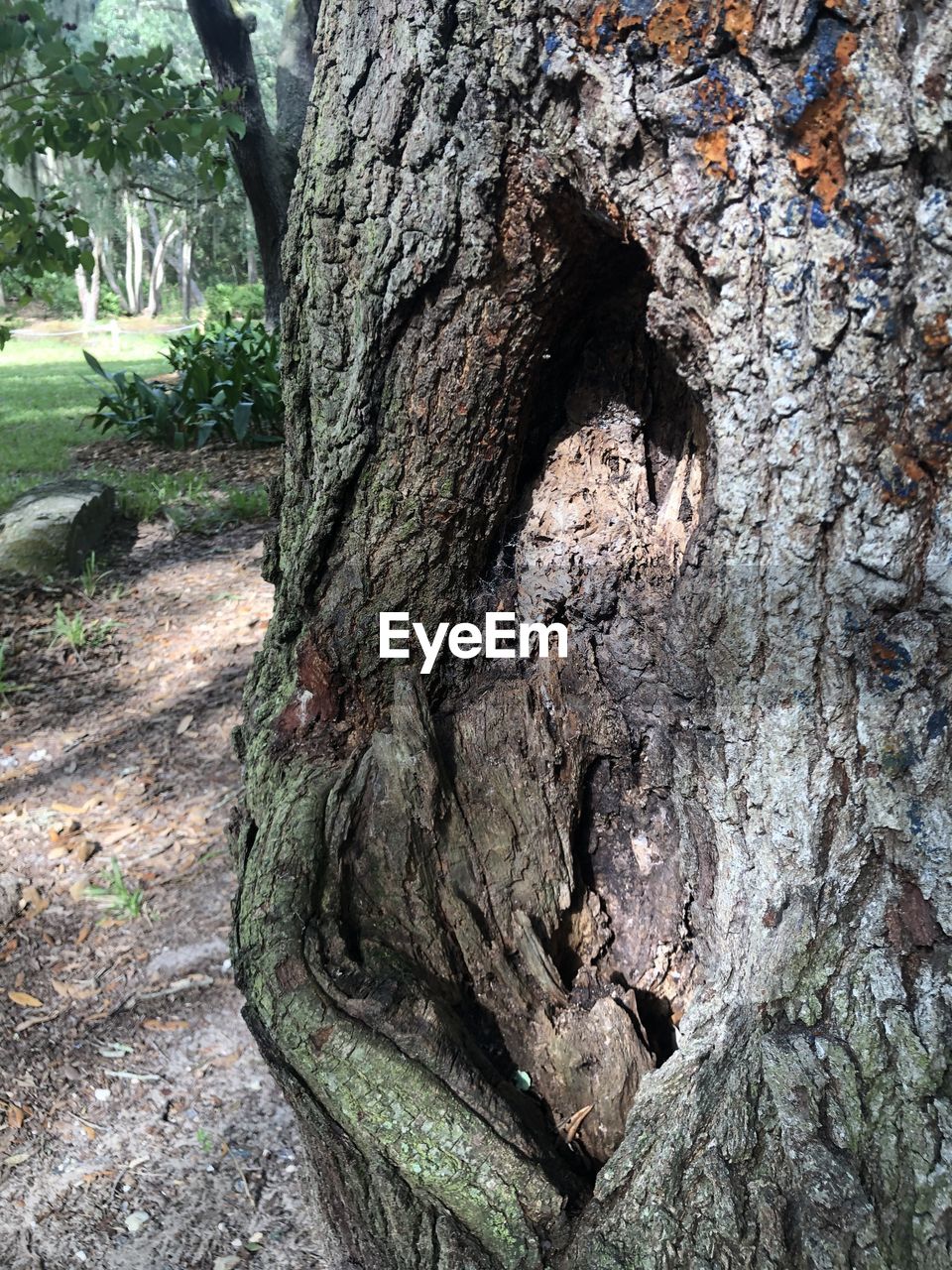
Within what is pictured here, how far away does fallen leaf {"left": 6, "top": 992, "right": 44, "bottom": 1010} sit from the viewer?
257cm

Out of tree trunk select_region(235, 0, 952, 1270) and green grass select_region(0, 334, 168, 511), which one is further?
green grass select_region(0, 334, 168, 511)

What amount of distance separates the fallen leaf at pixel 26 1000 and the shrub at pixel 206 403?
16.7 feet

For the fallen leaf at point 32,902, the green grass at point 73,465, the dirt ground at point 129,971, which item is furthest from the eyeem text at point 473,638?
the green grass at point 73,465

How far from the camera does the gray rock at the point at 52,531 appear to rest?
194 inches

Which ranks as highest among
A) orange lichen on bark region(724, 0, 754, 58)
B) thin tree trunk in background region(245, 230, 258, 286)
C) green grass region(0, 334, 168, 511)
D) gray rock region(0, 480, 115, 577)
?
thin tree trunk in background region(245, 230, 258, 286)

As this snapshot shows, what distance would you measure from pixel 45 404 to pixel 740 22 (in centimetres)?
1067

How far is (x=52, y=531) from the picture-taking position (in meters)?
4.99

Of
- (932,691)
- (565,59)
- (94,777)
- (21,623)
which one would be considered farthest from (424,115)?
(21,623)

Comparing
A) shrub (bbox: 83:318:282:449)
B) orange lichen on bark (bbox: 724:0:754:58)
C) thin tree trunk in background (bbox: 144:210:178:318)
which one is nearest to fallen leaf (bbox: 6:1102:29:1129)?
orange lichen on bark (bbox: 724:0:754:58)

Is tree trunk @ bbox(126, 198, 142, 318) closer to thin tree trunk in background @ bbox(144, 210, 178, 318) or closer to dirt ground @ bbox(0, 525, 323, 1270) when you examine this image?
thin tree trunk in background @ bbox(144, 210, 178, 318)

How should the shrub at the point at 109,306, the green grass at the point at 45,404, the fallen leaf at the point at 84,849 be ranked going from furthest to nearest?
the shrub at the point at 109,306 < the green grass at the point at 45,404 < the fallen leaf at the point at 84,849

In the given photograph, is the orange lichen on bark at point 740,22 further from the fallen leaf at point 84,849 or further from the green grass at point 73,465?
the green grass at point 73,465

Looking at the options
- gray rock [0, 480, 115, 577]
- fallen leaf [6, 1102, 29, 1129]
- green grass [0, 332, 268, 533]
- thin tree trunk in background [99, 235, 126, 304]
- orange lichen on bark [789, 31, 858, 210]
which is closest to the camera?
orange lichen on bark [789, 31, 858, 210]

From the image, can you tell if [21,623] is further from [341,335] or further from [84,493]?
[341,335]
